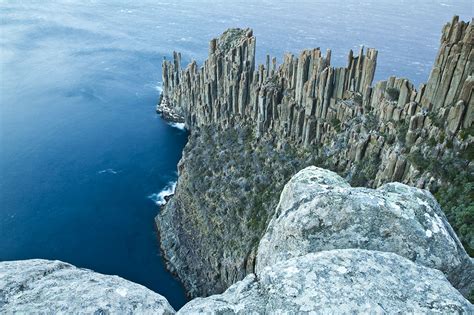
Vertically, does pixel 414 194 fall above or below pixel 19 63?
above

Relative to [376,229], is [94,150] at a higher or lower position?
lower

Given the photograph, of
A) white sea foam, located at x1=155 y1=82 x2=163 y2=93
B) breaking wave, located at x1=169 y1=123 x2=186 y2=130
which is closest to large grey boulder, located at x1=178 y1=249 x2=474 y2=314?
breaking wave, located at x1=169 y1=123 x2=186 y2=130

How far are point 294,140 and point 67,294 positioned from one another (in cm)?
6683

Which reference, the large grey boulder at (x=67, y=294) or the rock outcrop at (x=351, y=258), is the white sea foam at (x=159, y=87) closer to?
the rock outcrop at (x=351, y=258)

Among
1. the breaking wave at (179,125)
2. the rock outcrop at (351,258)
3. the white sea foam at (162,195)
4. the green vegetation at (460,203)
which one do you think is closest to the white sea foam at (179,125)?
the breaking wave at (179,125)

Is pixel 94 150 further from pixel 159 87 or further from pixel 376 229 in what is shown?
pixel 376 229

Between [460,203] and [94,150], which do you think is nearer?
[460,203]

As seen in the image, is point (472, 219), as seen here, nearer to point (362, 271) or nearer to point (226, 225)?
point (362, 271)

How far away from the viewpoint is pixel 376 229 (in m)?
21.0

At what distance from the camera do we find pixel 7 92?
157m

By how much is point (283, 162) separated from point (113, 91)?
366 ft

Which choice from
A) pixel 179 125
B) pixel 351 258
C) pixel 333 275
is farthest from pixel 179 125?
pixel 333 275

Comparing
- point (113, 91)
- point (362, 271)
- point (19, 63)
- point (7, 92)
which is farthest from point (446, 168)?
point (19, 63)

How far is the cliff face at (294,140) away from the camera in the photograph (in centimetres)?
5269
